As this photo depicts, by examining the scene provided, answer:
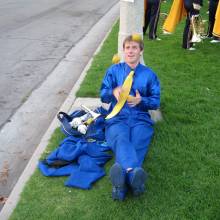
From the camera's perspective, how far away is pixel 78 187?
3.88m

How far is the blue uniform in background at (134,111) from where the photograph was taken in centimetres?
418

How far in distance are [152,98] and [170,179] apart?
861 mm

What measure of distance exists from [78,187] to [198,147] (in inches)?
57.1

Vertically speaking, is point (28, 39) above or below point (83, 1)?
above

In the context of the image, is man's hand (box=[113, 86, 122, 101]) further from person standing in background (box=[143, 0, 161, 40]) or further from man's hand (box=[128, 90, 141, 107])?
person standing in background (box=[143, 0, 161, 40])

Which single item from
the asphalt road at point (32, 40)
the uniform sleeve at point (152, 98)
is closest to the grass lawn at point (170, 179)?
the uniform sleeve at point (152, 98)

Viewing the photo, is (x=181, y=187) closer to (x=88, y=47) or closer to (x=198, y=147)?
(x=198, y=147)

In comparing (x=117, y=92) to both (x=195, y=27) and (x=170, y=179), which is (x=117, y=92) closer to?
(x=170, y=179)

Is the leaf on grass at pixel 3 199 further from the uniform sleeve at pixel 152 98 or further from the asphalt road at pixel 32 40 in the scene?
the asphalt road at pixel 32 40

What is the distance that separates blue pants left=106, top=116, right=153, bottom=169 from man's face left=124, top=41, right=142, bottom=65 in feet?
1.95

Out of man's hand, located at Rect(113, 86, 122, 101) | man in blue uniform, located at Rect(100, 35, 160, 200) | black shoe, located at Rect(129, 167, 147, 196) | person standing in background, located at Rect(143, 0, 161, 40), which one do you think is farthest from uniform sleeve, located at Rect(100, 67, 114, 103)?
person standing in background, located at Rect(143, 0, 161, 40)

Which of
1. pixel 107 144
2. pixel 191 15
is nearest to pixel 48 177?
pixel 107 144

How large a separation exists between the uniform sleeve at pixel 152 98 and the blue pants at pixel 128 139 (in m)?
0.19

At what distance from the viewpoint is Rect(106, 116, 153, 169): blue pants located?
3.74 metres
